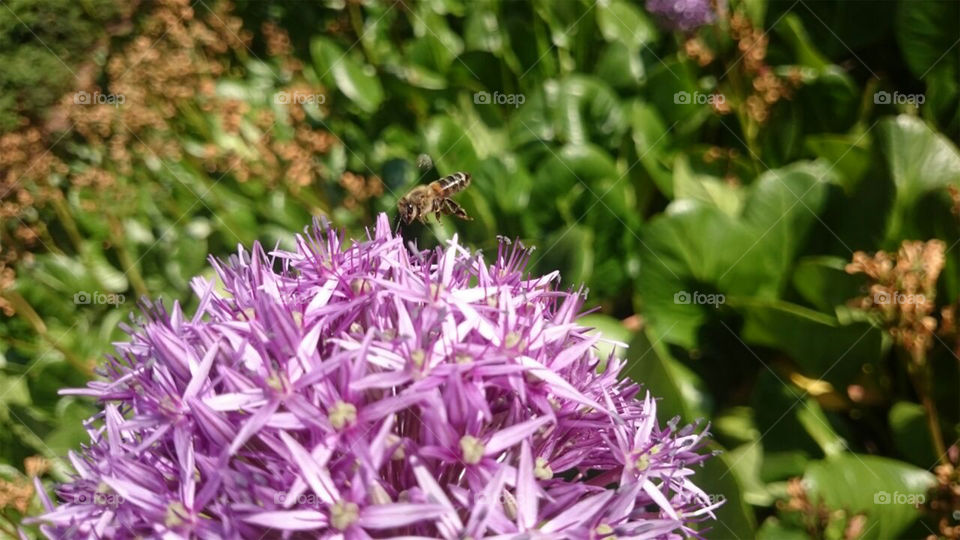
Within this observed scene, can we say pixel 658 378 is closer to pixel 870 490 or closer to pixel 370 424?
pixel 870 490

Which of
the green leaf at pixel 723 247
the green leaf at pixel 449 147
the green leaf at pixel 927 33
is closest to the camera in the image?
the green leaf at pixel 723 247

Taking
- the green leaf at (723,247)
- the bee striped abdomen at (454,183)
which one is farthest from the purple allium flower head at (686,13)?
the bee striped abdomen at (454,183)

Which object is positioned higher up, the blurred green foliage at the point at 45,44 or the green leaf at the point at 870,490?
the blurred green foliage at the point at 45,44

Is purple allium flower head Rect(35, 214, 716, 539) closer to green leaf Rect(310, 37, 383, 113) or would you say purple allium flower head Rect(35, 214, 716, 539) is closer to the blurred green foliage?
green leaf Rect(310, 37, 383, 113)

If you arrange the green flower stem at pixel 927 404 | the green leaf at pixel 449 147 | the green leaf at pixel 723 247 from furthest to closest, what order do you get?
the green leaf at pixel 449 147 < the green leaf at pixel 723 247 < the green flower stem at pixel 927 404

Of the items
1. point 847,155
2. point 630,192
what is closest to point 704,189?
point 630,192

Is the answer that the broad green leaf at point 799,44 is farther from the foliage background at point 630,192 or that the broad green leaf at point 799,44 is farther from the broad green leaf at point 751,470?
the broad green leaf at point 751,470

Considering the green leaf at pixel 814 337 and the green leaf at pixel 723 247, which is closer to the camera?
the green leaf at pixel 814 337
